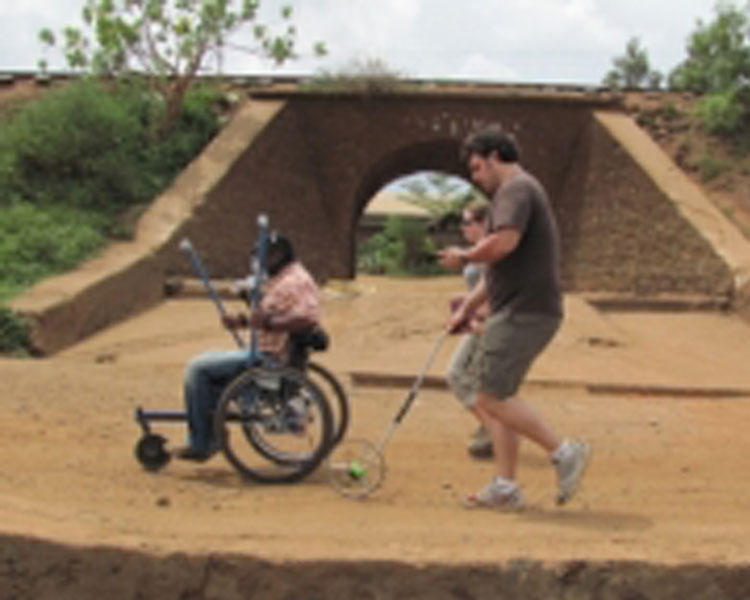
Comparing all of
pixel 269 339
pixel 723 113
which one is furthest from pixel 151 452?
pixel 723 113

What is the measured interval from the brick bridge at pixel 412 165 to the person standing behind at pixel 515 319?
8.95 metres

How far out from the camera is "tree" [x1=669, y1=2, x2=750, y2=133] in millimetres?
17141

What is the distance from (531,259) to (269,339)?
5.04 ft

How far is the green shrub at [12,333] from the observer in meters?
9.10

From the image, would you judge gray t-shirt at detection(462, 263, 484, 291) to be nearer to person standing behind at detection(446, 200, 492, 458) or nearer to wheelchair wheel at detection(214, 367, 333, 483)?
person standing behind at detection(446, 200, 492, 458)

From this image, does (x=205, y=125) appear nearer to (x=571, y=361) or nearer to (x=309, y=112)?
(x=309, y=112)

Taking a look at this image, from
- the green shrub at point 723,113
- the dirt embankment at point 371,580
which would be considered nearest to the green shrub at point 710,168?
the green shrub at point 723,113

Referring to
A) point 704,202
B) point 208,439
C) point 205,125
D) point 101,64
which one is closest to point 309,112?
point 205,125

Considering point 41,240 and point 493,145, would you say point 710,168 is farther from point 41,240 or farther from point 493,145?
point 493,145

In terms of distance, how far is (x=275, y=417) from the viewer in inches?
179

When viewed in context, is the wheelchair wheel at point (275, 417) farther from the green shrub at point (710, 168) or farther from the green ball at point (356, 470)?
the green shrub at point (710, 168)

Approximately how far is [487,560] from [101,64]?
47.8 feet

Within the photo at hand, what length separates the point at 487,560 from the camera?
9.55ft

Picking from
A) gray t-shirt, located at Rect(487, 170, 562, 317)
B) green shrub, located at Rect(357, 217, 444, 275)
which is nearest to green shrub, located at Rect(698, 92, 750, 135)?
green shrub, located at Rect(357, 217, 444, 275)
